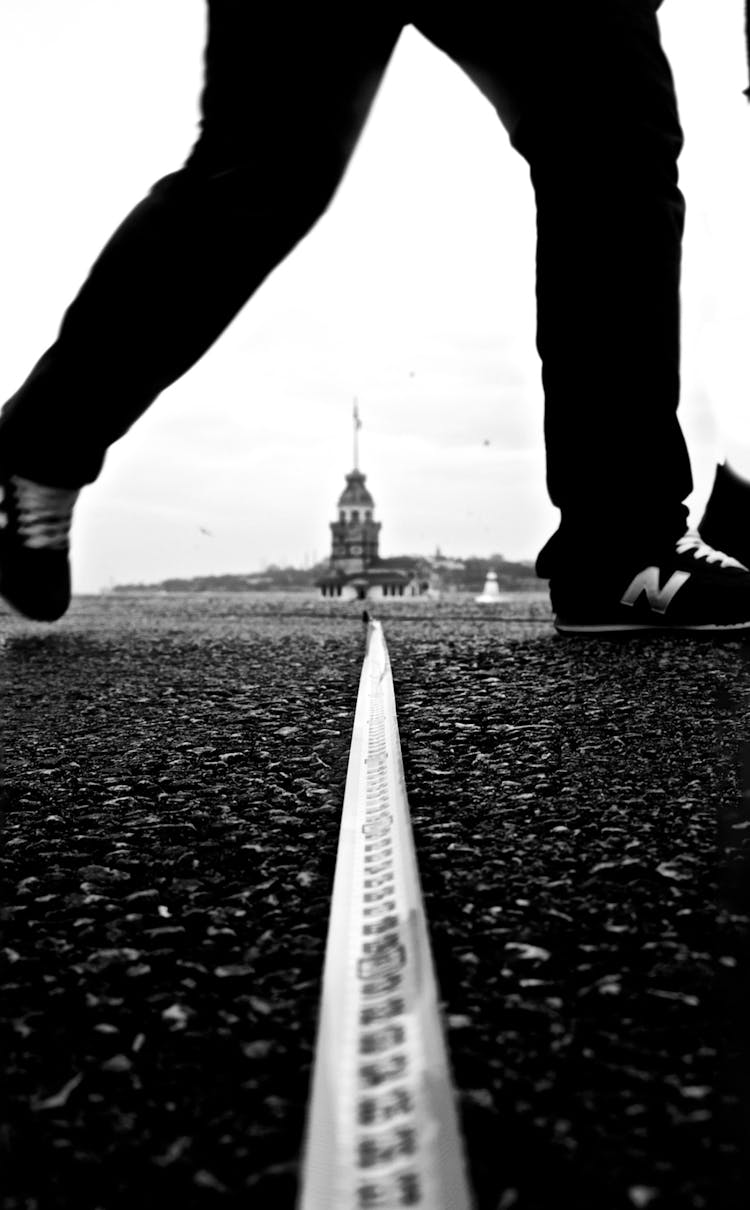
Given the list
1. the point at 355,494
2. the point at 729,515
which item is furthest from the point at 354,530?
the point at 729,515

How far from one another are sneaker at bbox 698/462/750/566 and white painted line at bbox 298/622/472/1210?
10.2 ft

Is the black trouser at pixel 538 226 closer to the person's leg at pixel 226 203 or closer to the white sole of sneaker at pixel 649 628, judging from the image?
the person's leg at pixel 226 203

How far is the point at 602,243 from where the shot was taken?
2.59m

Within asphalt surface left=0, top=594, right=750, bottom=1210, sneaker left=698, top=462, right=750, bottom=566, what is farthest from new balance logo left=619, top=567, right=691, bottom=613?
sneaker left=698, top=462, right=750, bottom=566

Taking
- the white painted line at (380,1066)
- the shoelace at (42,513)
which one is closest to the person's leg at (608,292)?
the shoelace at (42,513)

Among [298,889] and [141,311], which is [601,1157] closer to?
[298,889]

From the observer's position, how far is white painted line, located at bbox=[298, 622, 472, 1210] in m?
0.40

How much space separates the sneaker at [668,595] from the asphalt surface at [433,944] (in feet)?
3.15

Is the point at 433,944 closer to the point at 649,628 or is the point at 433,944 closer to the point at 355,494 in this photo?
the point at 649,628

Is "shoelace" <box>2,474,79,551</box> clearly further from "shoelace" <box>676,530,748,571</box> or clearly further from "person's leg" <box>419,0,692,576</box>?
"shoelace" <box>676,530,748,571</box>

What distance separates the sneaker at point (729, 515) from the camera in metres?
3.58

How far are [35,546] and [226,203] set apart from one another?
995mm

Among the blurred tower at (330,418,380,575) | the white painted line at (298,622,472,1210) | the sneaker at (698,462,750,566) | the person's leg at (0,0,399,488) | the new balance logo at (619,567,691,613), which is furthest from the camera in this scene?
the blurred tower at (330,418,380,575)

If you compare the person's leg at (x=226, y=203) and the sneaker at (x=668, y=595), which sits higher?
the person's leg at (x=226, y=203)
